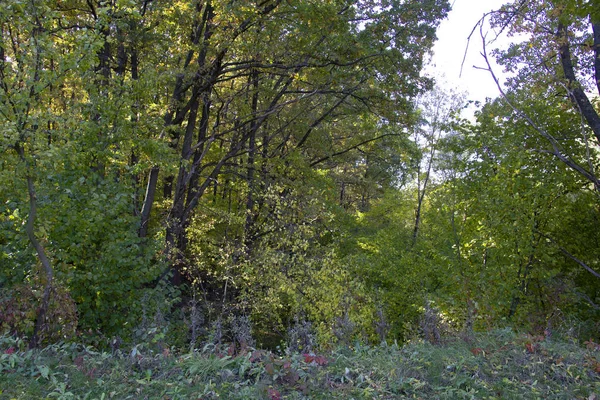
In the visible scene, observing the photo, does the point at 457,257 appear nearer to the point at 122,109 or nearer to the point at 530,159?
the point at 530,159

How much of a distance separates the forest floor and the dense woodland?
1.51 metres

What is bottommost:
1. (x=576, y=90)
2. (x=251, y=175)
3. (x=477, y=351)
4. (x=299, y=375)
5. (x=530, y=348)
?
(x=299, y=375)

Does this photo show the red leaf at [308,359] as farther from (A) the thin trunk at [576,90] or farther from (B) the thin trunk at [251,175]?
(B) the thin trunk at [251,175]

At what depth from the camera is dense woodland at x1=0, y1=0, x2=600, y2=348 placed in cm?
584

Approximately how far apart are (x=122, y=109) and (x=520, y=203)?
677cm

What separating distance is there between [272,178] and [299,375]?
33.2 feet

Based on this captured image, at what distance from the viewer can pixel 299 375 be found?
3572 millimetres

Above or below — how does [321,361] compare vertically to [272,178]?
below

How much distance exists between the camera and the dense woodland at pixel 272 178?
584 cm

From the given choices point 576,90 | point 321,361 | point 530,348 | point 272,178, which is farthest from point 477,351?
point 272,178

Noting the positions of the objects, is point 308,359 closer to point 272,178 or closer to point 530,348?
point 530,348

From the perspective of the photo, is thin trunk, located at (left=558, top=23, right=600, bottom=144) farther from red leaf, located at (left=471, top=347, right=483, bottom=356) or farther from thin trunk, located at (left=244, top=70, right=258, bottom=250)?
thin trunk, located at (left=244, top=70, right=258, bottom=250)

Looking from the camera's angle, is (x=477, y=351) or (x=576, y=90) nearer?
(x=477, y=351)

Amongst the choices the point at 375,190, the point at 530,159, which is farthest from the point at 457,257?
the point at 375,190
